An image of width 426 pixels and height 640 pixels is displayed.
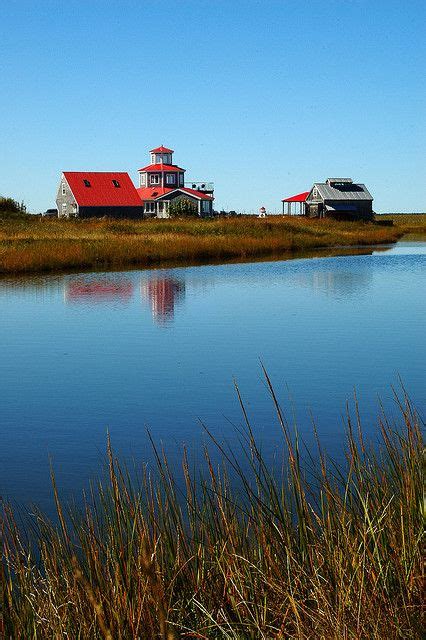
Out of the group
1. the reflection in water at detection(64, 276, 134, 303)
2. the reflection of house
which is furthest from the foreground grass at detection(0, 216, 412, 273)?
the reflection of house

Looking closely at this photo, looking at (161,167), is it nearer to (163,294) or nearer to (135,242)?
(135,242)

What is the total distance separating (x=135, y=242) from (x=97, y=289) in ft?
42.1

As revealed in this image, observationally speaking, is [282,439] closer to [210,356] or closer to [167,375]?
[167,375]

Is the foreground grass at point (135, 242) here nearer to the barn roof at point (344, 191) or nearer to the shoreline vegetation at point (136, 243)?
the shoreline vegetation at point (136, 243)

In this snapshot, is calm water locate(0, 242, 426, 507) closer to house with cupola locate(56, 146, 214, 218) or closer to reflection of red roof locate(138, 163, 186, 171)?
house with cupola locate(56, 146, 214, 218)

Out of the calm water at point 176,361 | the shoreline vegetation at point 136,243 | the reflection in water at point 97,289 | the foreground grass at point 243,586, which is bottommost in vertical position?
the calm water at point 176,361

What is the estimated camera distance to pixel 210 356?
14391 millimetres

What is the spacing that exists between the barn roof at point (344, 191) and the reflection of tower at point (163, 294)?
62.3 meters

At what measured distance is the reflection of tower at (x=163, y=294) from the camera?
20.5m

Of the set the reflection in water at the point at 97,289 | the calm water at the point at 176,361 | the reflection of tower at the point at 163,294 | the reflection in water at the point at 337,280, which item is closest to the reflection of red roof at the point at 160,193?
the reflection in water at the point at 337,280

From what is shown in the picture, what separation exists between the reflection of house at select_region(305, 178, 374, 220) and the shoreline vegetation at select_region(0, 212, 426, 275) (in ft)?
94.4

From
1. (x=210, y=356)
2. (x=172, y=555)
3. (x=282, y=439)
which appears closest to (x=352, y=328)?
(x=210, y=356)

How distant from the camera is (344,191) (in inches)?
3558

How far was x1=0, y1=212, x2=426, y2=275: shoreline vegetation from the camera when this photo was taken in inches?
1300
